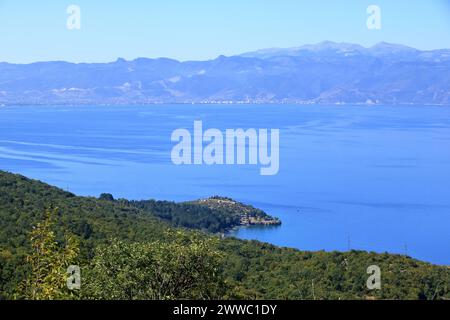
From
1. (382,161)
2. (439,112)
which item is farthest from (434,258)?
(439,112)

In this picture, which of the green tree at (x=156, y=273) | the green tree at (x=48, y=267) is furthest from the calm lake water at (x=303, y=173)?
the green tree at (x=48, y=267)

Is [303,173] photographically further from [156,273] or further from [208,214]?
[156,273]

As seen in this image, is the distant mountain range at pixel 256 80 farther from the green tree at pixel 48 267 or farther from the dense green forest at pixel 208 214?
the green tree at pixel 48 267

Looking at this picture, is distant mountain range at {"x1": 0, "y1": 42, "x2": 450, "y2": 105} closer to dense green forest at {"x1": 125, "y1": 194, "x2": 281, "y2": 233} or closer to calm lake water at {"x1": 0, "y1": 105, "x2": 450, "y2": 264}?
calm lake water at {"x1": 0, "y1": 105, "x2": 450, "y2": 264}

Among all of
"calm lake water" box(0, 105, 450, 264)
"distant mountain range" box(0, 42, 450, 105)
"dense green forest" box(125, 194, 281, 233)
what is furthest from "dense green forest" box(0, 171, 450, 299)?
"distant mountain range" box(0, 42, 450, 105)
